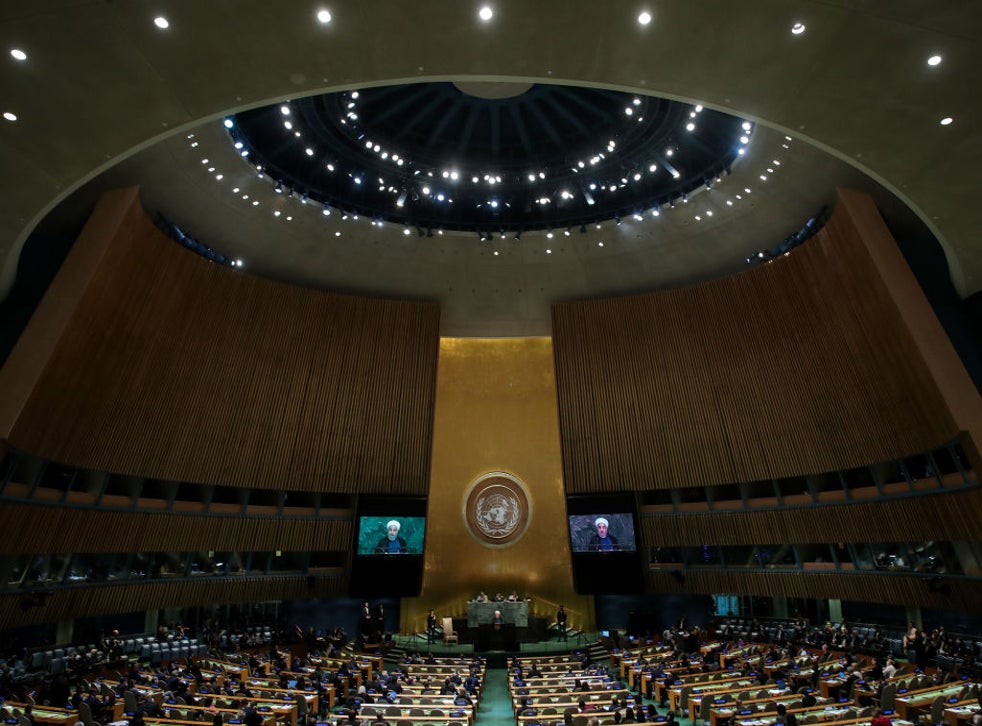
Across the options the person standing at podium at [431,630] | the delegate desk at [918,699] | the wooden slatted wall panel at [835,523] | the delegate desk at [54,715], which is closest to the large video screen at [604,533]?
the wooden slatted wall panel at [835,523]

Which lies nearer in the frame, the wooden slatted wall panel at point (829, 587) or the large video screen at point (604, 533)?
the wooden slatted wall panel at point (829, 587)

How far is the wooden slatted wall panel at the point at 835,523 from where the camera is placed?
13.3m

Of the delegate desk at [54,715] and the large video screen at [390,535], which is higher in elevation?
the large video screen at [390,535]

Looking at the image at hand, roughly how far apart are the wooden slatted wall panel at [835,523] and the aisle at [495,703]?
6548mm

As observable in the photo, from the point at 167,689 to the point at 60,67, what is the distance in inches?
413

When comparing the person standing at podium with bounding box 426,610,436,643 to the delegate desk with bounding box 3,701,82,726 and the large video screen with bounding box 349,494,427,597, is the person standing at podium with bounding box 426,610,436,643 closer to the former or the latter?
the large video screen with bounding box 349,494,427,597

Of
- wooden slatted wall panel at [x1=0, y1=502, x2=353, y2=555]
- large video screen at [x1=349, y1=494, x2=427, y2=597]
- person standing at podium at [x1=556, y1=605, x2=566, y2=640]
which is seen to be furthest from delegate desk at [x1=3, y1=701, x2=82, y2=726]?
person standing at podium at [x1=556, y1=605, x2=566, y2=640]

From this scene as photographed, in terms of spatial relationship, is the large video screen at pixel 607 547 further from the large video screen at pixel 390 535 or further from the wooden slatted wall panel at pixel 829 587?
the large video screen at pixel 390 535

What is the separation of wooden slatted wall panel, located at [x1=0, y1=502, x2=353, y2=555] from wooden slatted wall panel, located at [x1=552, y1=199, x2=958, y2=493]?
28.5 ft

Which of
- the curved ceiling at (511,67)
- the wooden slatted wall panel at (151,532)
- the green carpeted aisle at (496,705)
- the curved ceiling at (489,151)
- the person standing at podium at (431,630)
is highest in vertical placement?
the curved ceiling at (489,151)

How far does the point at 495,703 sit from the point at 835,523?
1012 centimetres

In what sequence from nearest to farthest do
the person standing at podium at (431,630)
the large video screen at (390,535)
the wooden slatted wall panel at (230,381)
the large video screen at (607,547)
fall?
the wooden slatted wall panel at (230,381) < the large video screen at (607,547) < the large video screen at (390,535) < the person standing at podium at (431,630)

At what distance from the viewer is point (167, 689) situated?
1129 centimetres

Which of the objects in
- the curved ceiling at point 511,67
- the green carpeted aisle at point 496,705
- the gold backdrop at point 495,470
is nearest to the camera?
the curved ceiling at point 511,67
